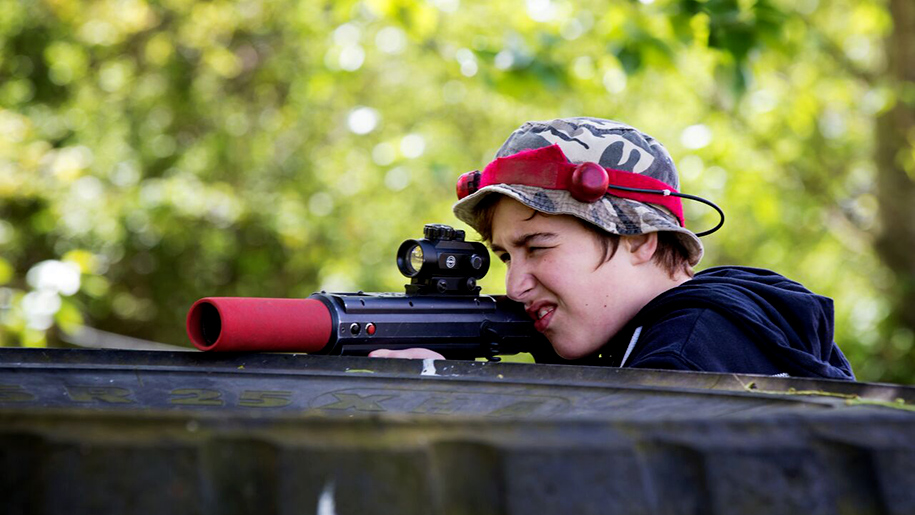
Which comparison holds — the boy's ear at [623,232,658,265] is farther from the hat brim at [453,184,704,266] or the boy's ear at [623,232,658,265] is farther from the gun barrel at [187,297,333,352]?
the gun barrel at [187,297,333,352]

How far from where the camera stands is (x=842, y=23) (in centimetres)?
1162

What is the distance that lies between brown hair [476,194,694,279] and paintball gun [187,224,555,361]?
0.69ft

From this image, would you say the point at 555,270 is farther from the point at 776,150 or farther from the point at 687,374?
the point at 776,150

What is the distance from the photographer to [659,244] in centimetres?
279

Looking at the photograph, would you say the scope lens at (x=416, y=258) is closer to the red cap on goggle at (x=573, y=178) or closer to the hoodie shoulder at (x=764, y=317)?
the red cap on goggle at (x=573, y=178)


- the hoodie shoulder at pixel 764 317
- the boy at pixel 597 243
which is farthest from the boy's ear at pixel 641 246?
the hoodie shoulder at pixel 764 317

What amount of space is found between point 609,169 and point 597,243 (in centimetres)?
20

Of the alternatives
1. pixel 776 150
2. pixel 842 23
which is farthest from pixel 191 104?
pixel 842 23

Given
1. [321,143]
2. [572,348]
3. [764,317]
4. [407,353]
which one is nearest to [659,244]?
[572,348]

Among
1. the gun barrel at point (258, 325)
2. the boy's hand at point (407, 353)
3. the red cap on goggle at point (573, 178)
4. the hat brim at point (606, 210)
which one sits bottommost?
the boy's hand at point (407, 353)

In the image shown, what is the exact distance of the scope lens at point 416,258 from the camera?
2.57 meters

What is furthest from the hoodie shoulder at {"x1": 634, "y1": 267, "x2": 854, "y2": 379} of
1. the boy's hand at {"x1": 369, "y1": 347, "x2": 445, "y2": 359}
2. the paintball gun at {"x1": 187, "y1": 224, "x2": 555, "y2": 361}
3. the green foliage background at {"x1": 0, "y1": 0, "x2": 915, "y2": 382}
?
the green foliage background at {"x1": 0, "y1": 0, "x2": 915, "y2": 382}

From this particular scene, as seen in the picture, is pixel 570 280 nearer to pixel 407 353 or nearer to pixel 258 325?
pixel 407 353

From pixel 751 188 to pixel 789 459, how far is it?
26.6ft
